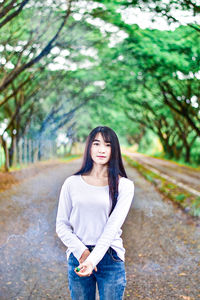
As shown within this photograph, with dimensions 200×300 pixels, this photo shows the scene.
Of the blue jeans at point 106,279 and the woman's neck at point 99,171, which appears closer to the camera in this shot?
the blue jeans at point 106,279

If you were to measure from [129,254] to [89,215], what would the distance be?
12.3 feet

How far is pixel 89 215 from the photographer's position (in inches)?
98.6

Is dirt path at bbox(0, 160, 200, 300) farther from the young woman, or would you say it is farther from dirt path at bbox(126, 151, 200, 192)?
dirt path at bbox(126, 151, 200, 192)

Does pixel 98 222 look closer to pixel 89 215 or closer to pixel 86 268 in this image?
pixel 89 215

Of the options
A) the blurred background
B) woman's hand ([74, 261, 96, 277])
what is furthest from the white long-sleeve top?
the blurred background

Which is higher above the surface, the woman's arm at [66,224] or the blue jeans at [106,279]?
the woman's arm at [66,224]

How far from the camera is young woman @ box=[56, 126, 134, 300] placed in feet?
8.13

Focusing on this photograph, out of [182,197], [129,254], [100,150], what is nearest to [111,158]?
[100,150]

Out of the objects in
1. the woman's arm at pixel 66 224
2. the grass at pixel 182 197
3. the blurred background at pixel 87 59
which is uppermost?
the blurred background at pixel 87 59

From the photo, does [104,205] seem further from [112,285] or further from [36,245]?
[36,245]

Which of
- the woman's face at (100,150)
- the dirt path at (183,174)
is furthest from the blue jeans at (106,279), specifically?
the dirt path at (183,174)

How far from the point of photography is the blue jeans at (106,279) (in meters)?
2.49

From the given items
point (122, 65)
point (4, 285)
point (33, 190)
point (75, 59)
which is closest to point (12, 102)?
point (75, 59)

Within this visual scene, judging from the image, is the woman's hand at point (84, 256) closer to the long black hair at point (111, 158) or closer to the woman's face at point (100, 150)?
the long black hair at point (111, 158)
